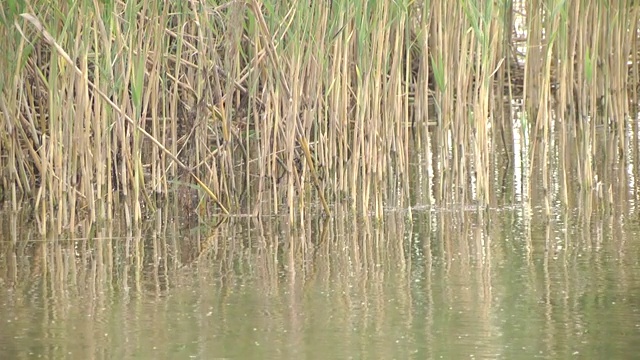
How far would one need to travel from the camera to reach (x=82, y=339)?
13.2 feet

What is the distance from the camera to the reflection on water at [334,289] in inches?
155

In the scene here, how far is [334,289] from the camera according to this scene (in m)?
4.70

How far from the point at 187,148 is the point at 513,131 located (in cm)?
284

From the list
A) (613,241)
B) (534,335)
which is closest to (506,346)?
(534,335)

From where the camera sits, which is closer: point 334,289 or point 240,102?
point 334,289

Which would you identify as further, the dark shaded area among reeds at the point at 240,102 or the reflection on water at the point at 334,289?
the dark shaded area among reeds at the point at 240,102

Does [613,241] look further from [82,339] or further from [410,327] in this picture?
[82,339]

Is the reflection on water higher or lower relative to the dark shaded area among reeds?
lower

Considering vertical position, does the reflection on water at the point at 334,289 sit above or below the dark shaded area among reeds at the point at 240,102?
below

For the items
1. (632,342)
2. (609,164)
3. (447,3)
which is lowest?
(632,342)

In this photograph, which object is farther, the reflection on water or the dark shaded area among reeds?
the dark shaded area among reeds

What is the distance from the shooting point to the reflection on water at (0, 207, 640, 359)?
394 centimetres

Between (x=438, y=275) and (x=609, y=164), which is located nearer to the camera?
(x=438, y=275)

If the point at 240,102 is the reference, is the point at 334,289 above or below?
below
